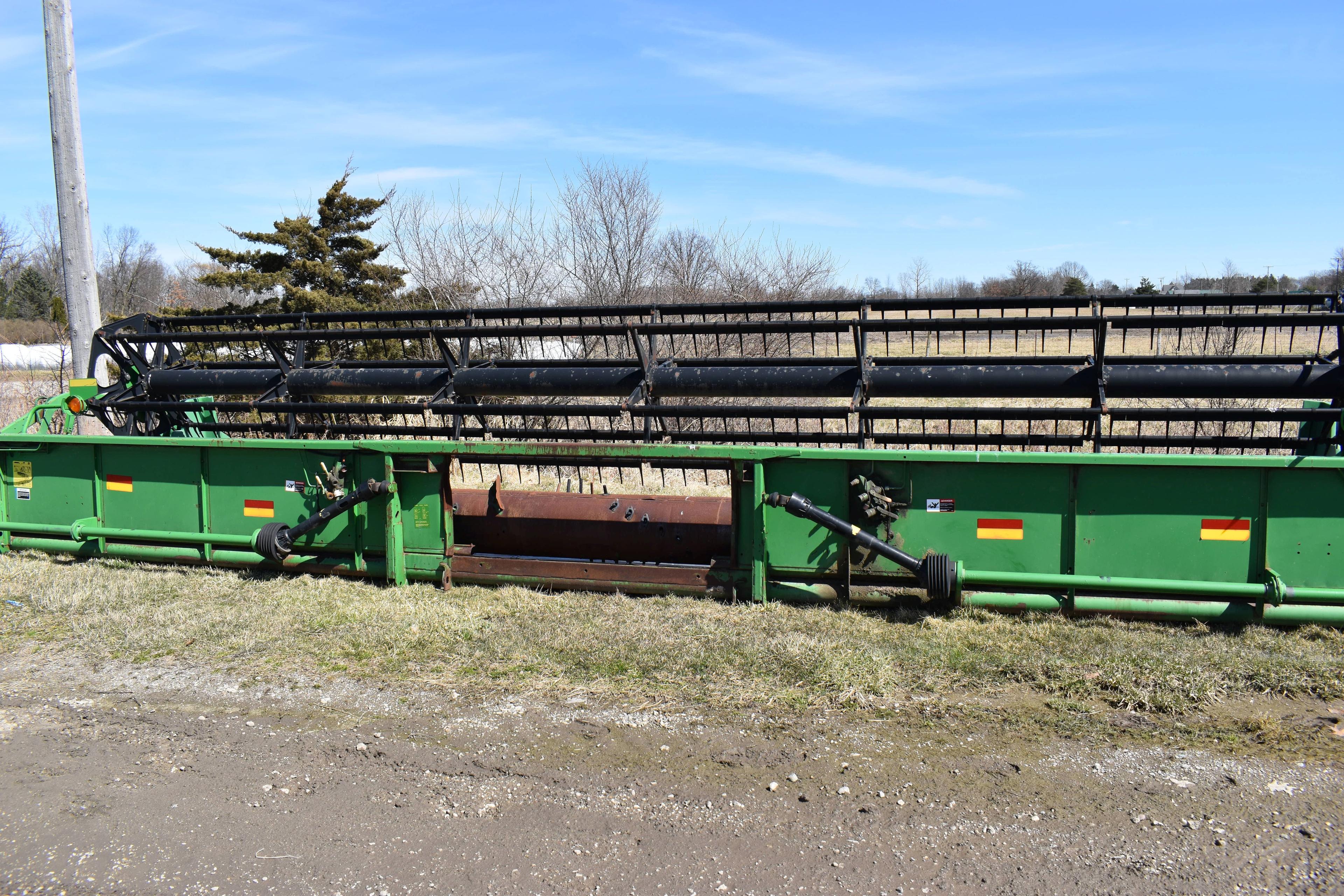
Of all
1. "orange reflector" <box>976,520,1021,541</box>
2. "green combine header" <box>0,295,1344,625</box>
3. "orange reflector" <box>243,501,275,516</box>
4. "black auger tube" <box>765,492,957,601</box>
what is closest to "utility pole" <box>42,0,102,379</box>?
"green combine header" <box>0,295,1344,625</box>

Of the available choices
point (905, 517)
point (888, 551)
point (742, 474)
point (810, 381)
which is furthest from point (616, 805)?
point (810, 381)


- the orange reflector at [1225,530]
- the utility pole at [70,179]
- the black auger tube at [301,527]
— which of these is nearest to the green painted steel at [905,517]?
the orange reflector at [1225,530]

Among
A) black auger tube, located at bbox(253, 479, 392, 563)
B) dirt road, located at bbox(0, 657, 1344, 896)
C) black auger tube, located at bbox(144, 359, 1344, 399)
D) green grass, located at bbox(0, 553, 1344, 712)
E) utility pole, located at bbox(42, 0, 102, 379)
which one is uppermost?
utility pole, located at bbox(42, 0, 102, 379)

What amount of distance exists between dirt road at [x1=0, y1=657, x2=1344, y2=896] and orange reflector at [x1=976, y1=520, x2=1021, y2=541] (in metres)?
1.60

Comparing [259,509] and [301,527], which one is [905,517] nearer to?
[301,527]

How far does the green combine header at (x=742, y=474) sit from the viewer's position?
17.0 feet

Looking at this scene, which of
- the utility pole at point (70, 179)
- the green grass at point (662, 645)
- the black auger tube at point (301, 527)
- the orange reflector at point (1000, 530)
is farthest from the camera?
the utility pole at point (70, 179)

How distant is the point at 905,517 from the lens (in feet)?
18.1

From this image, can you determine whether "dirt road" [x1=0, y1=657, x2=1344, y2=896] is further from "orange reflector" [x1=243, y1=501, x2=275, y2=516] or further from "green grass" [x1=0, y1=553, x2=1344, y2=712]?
"orange reflector" [x1=243, y1=501, x2=275, y2=516]

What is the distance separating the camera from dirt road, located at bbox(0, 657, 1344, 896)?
9.72 ft

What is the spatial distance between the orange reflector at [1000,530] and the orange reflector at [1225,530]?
0.97 meters

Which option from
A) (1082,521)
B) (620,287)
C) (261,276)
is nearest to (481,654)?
(1082,521)

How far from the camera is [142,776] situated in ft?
12.2

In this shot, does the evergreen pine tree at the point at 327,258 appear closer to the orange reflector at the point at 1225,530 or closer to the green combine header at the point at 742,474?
the green combine header at the point at 742,474
